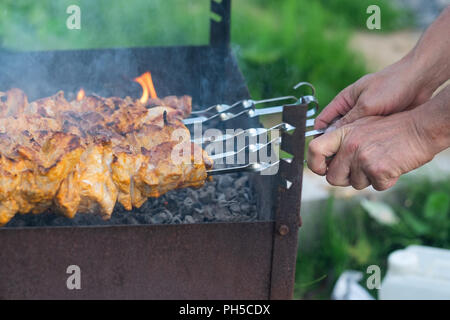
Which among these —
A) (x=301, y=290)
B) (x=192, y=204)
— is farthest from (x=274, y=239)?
(x=301, y=290)

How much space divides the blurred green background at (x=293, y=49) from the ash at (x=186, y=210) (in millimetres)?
1186

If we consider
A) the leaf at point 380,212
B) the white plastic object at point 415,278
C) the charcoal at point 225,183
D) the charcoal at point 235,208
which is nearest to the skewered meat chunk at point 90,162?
the charcoal at point 235,208

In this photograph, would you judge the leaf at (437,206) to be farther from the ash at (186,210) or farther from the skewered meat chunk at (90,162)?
the skewered meat chunk at (90,162)

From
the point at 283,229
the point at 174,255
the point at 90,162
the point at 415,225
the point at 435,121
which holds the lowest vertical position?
the point at 415,225

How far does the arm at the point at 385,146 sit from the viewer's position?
1.67 metres

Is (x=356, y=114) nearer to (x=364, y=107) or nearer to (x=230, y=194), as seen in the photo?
(x=364, y=107)

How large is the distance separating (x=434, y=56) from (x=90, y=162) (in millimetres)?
1427

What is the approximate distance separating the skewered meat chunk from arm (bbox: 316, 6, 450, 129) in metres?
0.69

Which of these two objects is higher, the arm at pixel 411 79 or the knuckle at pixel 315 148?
the arm at pixel 411 79

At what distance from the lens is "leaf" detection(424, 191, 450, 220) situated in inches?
134

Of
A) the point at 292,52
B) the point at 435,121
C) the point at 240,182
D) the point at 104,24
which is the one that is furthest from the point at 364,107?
the point at 104,24

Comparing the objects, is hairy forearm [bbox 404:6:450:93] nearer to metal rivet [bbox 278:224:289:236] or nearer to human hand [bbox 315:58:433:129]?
human hand [bbox 315:58:433:129]

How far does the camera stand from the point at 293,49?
5.04 metres

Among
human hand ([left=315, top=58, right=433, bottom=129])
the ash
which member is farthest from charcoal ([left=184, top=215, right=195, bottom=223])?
human hand ([left=315, top=58, right=433, bottom=129])
